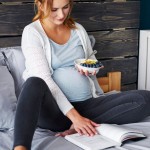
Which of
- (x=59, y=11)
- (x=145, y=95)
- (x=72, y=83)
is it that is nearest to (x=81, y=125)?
(x=72, y=83)

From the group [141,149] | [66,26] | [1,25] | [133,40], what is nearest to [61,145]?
[141,149]

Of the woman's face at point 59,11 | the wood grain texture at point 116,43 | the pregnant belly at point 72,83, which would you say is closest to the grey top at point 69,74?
the pregnant belly at point 72,83

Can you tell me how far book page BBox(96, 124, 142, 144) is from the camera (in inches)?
53.9

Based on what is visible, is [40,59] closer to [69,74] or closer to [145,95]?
[69,74]

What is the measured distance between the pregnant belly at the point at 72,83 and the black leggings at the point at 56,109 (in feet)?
0.13

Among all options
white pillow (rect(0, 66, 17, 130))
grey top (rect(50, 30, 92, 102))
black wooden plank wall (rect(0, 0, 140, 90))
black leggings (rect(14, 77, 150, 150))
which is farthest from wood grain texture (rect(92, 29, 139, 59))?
white pillow (rect(0, 66, 17, 130))

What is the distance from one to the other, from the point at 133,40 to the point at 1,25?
0.99m

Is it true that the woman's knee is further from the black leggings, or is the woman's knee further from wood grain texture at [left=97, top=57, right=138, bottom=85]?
wood grain texture at [left=97, top=57, right=138, bottom=85]

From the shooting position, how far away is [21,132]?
125cm

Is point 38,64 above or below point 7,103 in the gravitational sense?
above

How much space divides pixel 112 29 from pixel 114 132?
44.7 inches

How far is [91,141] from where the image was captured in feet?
4.51

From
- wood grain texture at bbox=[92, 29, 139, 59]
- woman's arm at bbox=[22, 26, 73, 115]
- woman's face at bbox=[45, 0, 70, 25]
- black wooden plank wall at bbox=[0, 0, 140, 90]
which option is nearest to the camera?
woman's arm at bbox=[22, 26, 73, 115]

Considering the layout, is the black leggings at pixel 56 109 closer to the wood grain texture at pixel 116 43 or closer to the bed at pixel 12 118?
the bed at pixel 12 118
